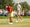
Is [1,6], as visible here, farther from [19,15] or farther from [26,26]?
[26,26]

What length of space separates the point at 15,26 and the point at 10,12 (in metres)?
1.64

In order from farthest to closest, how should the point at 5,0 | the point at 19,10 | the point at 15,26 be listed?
the point at 5,0, the point at 19,10, the point at 15,26

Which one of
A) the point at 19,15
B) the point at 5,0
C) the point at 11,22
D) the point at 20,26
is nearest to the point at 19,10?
the point at 19,15

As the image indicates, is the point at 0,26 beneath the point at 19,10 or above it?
beneath

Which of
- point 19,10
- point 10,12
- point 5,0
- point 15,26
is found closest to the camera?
point 15,26

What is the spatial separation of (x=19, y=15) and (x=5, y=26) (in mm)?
3621

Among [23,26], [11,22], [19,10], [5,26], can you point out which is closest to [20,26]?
[23,26]

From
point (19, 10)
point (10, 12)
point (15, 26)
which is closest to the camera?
point (15, 26)

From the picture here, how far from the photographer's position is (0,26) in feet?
37.1

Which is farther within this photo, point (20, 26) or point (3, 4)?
point (3, 4)

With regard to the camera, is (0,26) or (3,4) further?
(3,4)

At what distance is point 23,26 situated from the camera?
11.2 m

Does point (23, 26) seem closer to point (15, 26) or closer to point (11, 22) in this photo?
point (15, 26)

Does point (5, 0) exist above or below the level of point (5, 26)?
above
